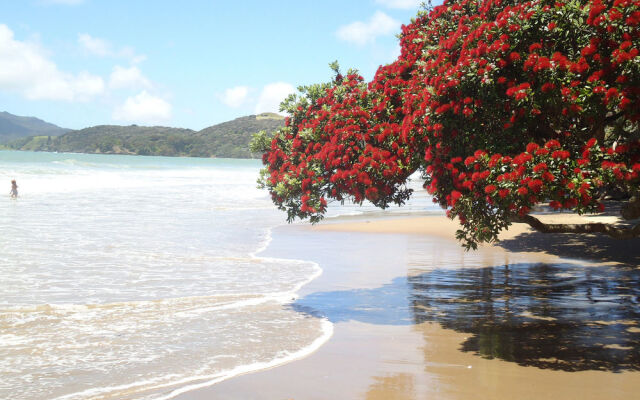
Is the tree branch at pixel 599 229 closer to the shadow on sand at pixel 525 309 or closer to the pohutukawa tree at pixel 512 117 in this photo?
the pohutukawa tree at pixel 512 117

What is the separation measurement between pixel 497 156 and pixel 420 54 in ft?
11.5

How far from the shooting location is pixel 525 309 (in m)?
11.6

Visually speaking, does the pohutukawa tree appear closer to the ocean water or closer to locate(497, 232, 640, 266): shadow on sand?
the ocean water

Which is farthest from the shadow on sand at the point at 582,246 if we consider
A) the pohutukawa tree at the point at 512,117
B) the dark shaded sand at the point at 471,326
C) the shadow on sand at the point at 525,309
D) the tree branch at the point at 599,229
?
the pohutukawa tree at the point at 512,117

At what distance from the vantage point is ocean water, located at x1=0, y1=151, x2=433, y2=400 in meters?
8.42

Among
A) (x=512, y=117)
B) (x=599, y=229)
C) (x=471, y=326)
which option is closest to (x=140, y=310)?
(x=471, y=326)

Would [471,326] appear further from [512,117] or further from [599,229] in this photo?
[512,117]

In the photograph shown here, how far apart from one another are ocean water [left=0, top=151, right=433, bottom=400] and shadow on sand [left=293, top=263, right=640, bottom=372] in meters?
1.49

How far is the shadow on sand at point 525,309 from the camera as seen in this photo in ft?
29.5

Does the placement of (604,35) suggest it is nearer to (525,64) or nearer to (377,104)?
(525,64)

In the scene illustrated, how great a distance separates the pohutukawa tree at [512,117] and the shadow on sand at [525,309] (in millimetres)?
1802

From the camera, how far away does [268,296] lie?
13.4 m

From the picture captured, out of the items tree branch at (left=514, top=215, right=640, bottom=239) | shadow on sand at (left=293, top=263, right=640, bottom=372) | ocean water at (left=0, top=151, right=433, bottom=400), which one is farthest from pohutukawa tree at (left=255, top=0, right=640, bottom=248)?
ocean water at (left=0, top=151, right=433, bottom=400)

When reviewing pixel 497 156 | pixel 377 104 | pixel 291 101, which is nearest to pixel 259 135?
pixel 291 101
